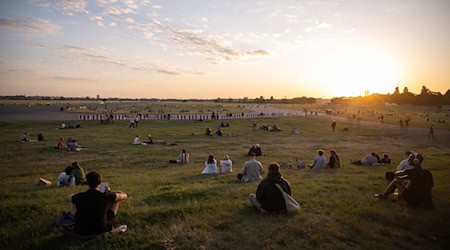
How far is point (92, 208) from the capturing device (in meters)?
6.64

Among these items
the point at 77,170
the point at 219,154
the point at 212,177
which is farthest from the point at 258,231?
the point at 219,154

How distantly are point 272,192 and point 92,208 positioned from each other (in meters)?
4.69

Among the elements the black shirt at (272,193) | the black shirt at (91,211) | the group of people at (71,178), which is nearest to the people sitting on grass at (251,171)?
the black shirt at (272,193)

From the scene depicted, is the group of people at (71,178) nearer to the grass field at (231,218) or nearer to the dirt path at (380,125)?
the grass field at (231,218)

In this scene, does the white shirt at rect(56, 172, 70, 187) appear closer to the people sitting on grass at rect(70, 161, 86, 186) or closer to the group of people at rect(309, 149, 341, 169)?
the people sitting on grass at rect(70, 161, 86, 186)

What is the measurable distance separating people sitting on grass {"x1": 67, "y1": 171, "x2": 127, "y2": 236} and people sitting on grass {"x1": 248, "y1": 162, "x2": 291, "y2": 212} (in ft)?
13.1

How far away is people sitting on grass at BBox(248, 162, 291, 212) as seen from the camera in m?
8.19

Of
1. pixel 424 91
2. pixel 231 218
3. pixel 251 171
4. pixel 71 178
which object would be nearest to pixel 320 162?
pixel 251 171

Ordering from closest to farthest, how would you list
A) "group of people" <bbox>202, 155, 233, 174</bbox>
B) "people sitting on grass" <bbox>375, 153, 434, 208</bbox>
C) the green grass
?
"people sitting on grass" <bbox>375, 153, 434, 208</bbox>, "group of people" <bbox>202, 155, 233, 174</bbox>, the green grass

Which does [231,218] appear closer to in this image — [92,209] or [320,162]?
[92,209]

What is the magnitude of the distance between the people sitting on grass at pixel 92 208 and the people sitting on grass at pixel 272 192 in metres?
4.01

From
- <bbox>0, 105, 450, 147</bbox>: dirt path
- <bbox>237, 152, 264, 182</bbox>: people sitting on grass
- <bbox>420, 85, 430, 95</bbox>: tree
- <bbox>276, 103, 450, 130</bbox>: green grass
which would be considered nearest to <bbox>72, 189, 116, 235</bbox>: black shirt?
<bbox>237, 152, 264, 182</bbox>: people sitting on grass

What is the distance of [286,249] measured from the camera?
646 cm

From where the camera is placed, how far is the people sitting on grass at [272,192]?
819 cm
